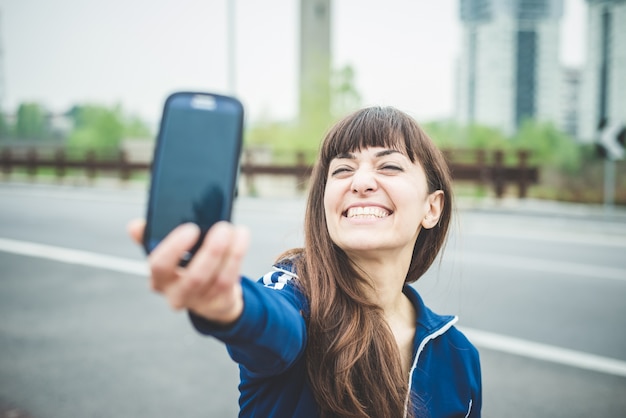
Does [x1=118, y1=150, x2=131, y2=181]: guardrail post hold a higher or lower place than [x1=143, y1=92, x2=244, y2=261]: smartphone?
lower

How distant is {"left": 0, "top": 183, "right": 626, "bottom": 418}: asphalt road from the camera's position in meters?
3.40

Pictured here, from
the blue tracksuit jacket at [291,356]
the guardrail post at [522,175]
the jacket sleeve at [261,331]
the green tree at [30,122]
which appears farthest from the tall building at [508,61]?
the jacket sleeve at [261,331]

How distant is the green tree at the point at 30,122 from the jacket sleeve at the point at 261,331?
52.4 meters

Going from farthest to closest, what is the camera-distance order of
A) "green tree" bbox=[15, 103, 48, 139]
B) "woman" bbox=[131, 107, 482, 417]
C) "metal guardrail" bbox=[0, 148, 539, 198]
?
"green tree" bbox=[15, 103, 48, 139], "metal guardrail" bbox=[0, 148, 539, 198], "woman" bbox=[131, 107, 482, 417]

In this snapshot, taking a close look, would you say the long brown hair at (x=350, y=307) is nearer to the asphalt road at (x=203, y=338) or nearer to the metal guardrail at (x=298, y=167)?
the asphalt road at (x=203, y=338)

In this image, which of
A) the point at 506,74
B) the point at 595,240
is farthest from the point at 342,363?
the point at 506,74

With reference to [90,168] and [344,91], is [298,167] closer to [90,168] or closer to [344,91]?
[344,91]

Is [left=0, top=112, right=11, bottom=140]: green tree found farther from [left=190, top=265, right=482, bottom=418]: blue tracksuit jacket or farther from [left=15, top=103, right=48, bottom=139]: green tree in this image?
[left=190, top=265, right=482, bottom=418]: blue tracksuit jacket

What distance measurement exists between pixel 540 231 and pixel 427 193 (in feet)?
30.4

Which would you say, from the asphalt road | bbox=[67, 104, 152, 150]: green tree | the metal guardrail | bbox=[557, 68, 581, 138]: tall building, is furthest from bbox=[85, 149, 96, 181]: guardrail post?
bbox=[557, 68, 581, 138]: tall building

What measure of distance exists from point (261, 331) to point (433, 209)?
0.84m

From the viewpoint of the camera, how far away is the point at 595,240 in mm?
9008

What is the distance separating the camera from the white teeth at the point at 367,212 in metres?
1.33

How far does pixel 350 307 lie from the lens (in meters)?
1.31
